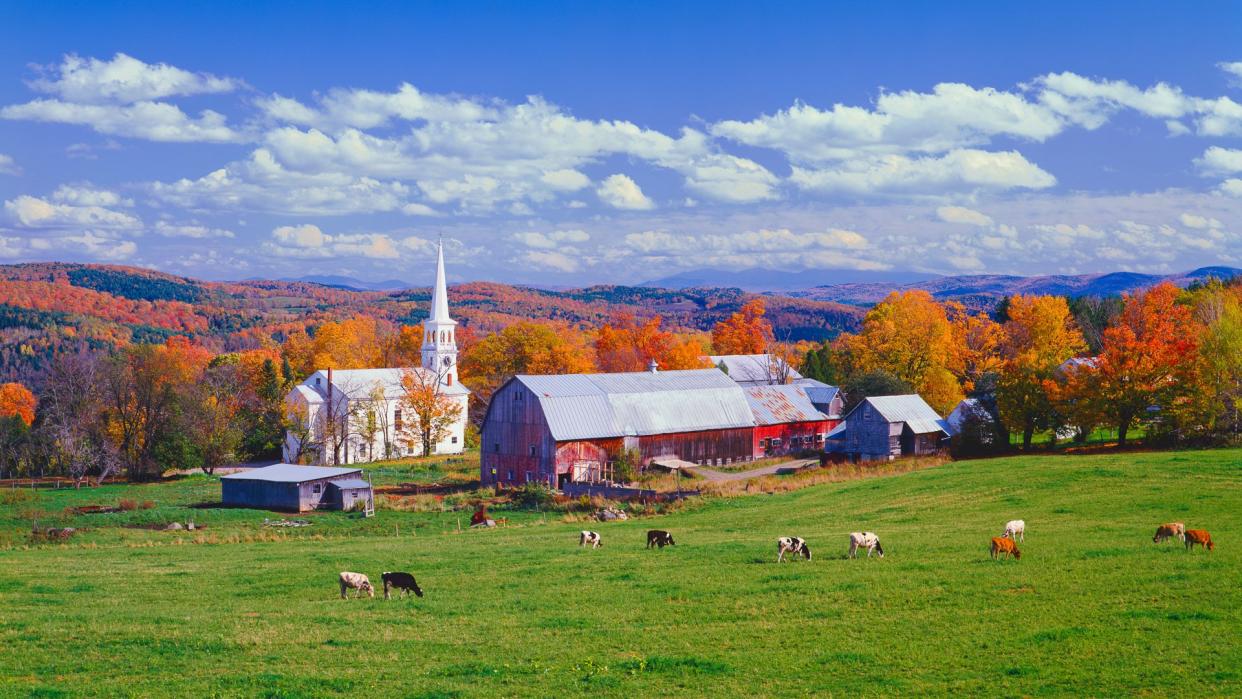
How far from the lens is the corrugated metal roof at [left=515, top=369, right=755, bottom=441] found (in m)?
61.2

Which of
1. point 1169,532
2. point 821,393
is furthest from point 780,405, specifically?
point 1169,532

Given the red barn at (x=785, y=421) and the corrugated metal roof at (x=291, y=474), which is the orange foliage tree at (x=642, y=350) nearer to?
the red barn at (x=785, y=421)

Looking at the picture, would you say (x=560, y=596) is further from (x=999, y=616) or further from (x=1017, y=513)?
(x=1017, y=513)

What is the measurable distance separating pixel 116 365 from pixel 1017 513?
67.9 meters

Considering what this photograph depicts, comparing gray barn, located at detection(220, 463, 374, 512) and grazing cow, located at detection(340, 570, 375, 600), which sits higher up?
grazing cow, located at detection(340, 570, 375, 600)

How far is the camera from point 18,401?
381 ft

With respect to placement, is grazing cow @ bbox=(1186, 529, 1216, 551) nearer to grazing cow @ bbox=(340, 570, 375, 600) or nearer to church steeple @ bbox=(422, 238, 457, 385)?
grazing cow @ bbox=(340, 570, 375, 600)

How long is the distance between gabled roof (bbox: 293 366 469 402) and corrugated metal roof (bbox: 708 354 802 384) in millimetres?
29666

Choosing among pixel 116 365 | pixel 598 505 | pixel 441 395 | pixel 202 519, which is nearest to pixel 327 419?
pixel 441 395

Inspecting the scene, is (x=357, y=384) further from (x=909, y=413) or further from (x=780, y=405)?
(x=909, y=413)

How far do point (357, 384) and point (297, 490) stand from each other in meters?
34.1

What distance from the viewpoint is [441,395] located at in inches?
3433

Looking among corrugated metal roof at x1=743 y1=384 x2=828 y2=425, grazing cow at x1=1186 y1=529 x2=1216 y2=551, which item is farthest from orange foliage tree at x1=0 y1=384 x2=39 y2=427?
grazing cow at x1=1186 y1=529 x2=1216 y2=551

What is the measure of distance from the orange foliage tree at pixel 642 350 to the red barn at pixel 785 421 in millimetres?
21476
